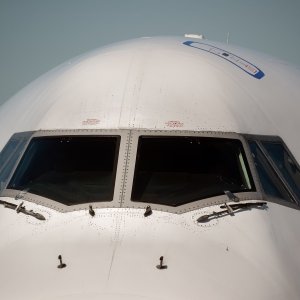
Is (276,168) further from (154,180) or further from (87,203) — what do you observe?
(87,203)

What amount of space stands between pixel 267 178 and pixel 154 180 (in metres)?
1.49

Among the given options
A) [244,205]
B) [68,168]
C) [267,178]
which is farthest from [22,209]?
[267,178]

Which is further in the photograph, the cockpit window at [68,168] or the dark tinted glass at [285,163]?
the dark tinted glass at [285,163]

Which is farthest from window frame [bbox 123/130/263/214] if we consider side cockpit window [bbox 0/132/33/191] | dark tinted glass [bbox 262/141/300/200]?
side cockpit window [bbox 0/132/33/191]

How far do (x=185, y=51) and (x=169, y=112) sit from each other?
1.89 m

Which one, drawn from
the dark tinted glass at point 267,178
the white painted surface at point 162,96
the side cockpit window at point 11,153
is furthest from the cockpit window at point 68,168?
the dark tinted glass at point 267,178

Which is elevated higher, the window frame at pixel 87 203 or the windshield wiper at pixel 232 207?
the window frame at pixel 87 203

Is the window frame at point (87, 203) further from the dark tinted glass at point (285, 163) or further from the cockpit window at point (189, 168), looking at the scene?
the dark tinted glass at point (285, 163)

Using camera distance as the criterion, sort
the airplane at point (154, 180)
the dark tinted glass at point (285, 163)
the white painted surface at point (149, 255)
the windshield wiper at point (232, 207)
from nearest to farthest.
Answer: the white painted surface at point (149, 255), the airplane at point (154, 180), the windshield wiper at point (232, 207), the dark tinted glass at point (285, 163)

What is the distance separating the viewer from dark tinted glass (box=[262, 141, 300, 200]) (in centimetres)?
692

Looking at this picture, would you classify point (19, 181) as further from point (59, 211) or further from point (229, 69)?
point (229, 69)

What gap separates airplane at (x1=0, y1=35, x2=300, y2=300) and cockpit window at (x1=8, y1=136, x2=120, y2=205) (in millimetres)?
16

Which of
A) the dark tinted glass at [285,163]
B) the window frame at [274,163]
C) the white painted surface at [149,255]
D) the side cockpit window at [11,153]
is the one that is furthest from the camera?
the side cockpit window at [11,153]

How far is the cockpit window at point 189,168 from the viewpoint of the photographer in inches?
258
